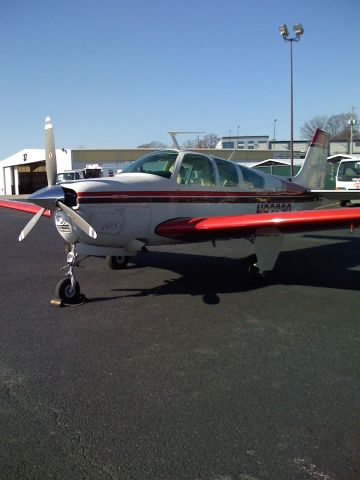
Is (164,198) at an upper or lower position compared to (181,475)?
upper

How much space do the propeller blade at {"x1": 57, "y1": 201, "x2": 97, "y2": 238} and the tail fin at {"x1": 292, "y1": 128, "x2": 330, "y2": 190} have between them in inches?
259

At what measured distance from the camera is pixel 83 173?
35.3m

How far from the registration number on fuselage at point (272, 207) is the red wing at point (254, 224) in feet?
6.33

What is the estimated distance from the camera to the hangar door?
6284 centimetres

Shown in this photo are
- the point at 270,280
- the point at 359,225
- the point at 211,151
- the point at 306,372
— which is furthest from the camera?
the point at 211,151

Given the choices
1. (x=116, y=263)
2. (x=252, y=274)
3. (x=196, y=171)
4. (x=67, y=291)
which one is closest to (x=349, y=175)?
(x=196, y=171)

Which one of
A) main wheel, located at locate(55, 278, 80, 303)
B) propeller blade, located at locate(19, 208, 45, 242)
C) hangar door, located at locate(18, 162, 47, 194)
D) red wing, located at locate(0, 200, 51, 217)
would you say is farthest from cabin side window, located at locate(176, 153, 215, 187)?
hangar door, located at locate(18, 162, 47, 194)

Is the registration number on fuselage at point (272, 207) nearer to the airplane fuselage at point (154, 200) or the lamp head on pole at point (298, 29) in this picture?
the airplane fuselage at point (154, 200)

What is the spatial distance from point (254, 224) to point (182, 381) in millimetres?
3006

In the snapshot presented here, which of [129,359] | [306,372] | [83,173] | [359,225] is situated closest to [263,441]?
[306,372]

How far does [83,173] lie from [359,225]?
104 ft

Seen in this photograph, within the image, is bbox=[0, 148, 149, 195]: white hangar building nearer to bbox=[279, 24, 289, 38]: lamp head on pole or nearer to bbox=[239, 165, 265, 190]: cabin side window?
bbox=[279, 24, 289, 38]: lamp head on pole

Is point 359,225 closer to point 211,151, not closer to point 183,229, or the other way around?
point 183,229

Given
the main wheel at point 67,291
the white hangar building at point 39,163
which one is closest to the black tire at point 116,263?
the main wheel at point 67,291
